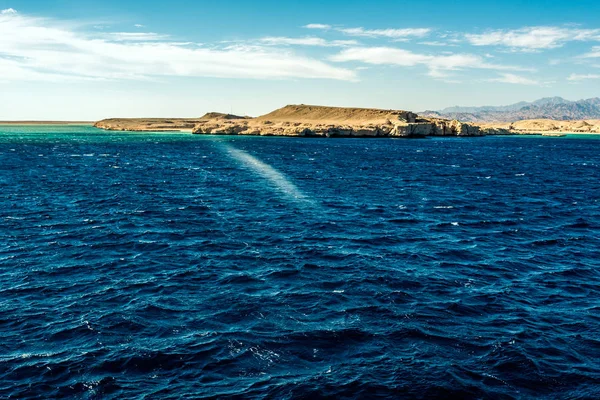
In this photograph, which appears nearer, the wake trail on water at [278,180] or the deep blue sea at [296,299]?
the deep blue sea at [296,299]

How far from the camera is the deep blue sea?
1925 cm

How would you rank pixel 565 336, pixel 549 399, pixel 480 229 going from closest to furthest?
1. pixel 549 399
2. pixel 565 336
3. pixel 480 229

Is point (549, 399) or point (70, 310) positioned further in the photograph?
point (70, 310)

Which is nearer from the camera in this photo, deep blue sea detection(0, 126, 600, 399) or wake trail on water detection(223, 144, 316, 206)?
deep blue sea detection(0, 126, 600, 399)

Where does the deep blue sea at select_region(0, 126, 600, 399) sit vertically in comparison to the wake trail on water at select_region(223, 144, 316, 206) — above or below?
below

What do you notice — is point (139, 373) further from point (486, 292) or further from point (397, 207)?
point (397, 207)

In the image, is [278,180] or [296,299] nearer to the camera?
[296,299]

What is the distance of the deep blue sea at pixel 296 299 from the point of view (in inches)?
758

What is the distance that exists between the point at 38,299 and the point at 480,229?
37.4 meters

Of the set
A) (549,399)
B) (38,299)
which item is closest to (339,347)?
(549,399)

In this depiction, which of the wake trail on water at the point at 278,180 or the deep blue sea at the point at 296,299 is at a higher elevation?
the wake trail on water at the point at 278,180

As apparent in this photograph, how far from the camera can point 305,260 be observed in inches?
1331

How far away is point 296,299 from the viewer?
26.9m

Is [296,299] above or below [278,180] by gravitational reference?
below
